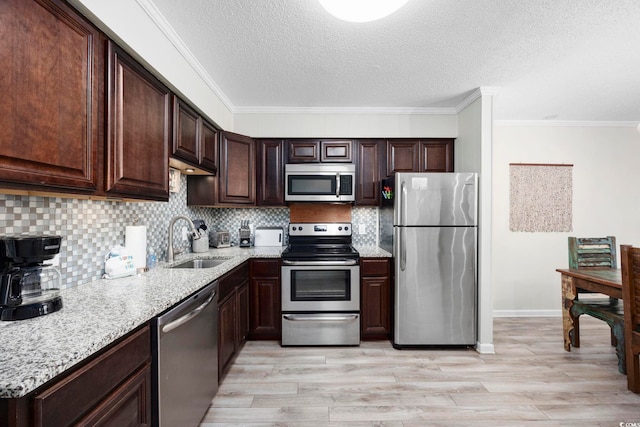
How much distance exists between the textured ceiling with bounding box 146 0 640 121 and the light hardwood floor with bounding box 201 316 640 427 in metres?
2.46

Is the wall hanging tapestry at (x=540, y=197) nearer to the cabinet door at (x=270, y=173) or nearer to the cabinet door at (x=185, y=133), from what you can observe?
the cabinet door at (x=270, y=173)

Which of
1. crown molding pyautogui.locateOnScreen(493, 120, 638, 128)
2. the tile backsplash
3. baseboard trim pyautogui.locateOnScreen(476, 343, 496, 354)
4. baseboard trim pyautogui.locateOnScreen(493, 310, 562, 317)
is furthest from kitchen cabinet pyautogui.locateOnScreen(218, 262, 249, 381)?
crown molding pyautogui.locateOnScreen(493, 120, 638, 128)

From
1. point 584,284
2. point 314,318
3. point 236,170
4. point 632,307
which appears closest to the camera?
point 632,307

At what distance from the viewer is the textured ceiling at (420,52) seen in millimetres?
1749

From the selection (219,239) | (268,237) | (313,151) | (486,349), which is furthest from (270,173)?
(486,349)

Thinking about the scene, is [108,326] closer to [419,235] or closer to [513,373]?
[419,235]

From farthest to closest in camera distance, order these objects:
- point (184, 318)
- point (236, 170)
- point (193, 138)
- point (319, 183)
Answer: point (319, 183) → point (236, 170) → point (193, 138) → point (184, 318)

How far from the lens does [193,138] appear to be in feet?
7.67

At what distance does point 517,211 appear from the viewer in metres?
3.72

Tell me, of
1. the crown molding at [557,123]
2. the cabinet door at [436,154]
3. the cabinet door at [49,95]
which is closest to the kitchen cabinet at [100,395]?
the cabinet door at [49,95]

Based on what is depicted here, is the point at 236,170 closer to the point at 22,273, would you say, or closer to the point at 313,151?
the point at 313,151

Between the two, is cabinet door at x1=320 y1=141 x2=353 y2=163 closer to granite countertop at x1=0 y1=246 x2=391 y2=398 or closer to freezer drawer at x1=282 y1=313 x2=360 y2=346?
freezer drawer at x1=282 y1=313 x2=360 y2=346

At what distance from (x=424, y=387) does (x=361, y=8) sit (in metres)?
2.45

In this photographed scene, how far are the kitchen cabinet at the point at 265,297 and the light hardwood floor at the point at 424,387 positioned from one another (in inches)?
6.8
